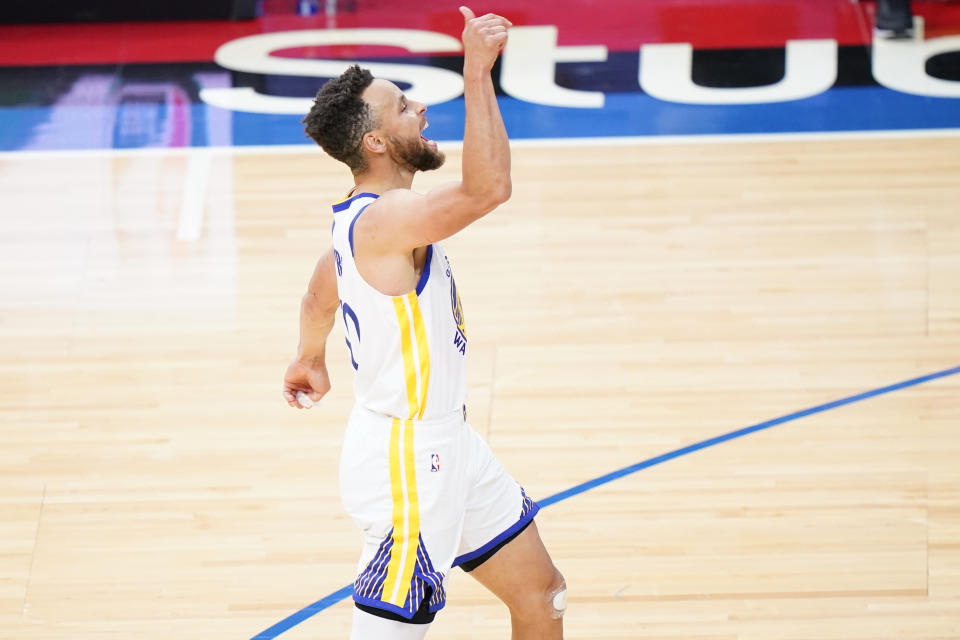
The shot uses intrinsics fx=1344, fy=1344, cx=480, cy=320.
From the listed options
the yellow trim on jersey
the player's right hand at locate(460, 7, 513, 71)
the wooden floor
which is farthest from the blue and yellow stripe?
the wooden floor

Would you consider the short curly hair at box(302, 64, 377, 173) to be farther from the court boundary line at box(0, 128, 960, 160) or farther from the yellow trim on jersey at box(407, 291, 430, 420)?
the court boundary line at box(0, 128, 960, 160)

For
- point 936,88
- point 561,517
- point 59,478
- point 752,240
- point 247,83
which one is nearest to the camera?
point 561,517

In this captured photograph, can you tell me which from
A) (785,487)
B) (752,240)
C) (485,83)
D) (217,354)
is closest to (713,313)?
(752,240)

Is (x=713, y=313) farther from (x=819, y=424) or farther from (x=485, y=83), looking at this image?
(x=485, y=83)

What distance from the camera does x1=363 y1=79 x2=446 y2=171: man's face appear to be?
3207mm

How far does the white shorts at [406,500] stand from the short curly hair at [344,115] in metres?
0.69

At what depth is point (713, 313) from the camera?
606cm

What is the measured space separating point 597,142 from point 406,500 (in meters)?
4.68

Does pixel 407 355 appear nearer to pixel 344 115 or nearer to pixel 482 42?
pixel 344 115

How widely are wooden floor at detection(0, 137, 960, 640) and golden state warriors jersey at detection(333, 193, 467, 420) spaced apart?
4.05ft

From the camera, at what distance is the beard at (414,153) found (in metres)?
3.22

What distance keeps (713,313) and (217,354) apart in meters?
2.23

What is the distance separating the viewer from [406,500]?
11.0ft

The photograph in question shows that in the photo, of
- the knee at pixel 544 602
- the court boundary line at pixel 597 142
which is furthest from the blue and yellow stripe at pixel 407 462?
the court boundary line at pixel 597 142
